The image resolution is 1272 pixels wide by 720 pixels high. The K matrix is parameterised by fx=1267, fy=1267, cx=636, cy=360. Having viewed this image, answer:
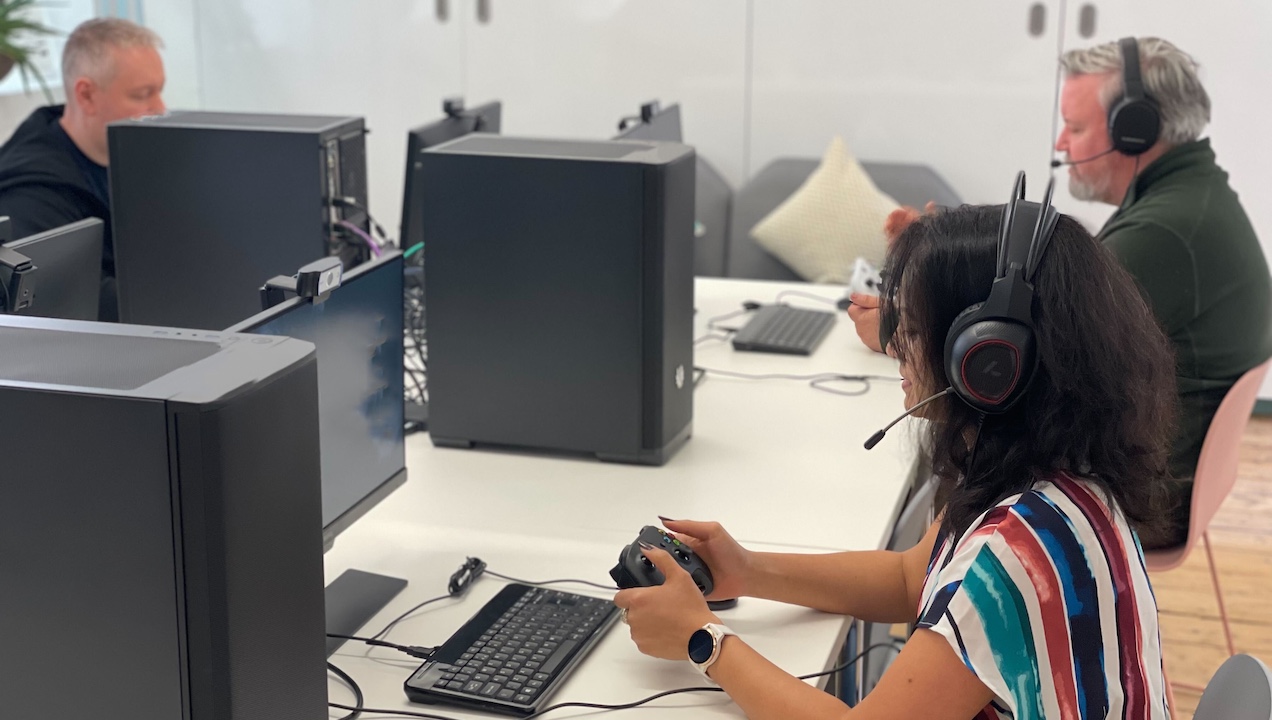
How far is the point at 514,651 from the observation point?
1.29 m

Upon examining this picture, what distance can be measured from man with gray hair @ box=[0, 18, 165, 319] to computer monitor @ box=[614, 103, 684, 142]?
3.29 feet

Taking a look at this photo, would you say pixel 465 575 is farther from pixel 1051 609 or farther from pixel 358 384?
pixel 1051 609

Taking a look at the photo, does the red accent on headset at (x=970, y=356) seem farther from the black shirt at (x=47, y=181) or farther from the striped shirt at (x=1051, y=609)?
the black shirt at (x=47, y=181)

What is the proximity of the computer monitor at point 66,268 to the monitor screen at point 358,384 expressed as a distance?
33cm

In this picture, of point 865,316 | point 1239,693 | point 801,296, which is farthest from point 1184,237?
point 1239,693

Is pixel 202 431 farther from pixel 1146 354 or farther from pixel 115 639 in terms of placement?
pixel 1146 354

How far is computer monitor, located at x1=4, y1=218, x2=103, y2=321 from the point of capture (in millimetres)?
1441

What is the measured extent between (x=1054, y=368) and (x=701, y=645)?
1.41 feet

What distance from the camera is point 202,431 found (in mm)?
777

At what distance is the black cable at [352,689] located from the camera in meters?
1.19

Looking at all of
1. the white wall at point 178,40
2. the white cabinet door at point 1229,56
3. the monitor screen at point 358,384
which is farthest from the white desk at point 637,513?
the white wall at point 178,40

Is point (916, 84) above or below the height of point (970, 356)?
above

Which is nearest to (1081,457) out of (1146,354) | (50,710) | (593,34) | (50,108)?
(1146,354)

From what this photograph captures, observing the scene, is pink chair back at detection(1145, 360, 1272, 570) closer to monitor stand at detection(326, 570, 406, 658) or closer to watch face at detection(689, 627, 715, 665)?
watch face at detection(689, 627, 715, 665)
